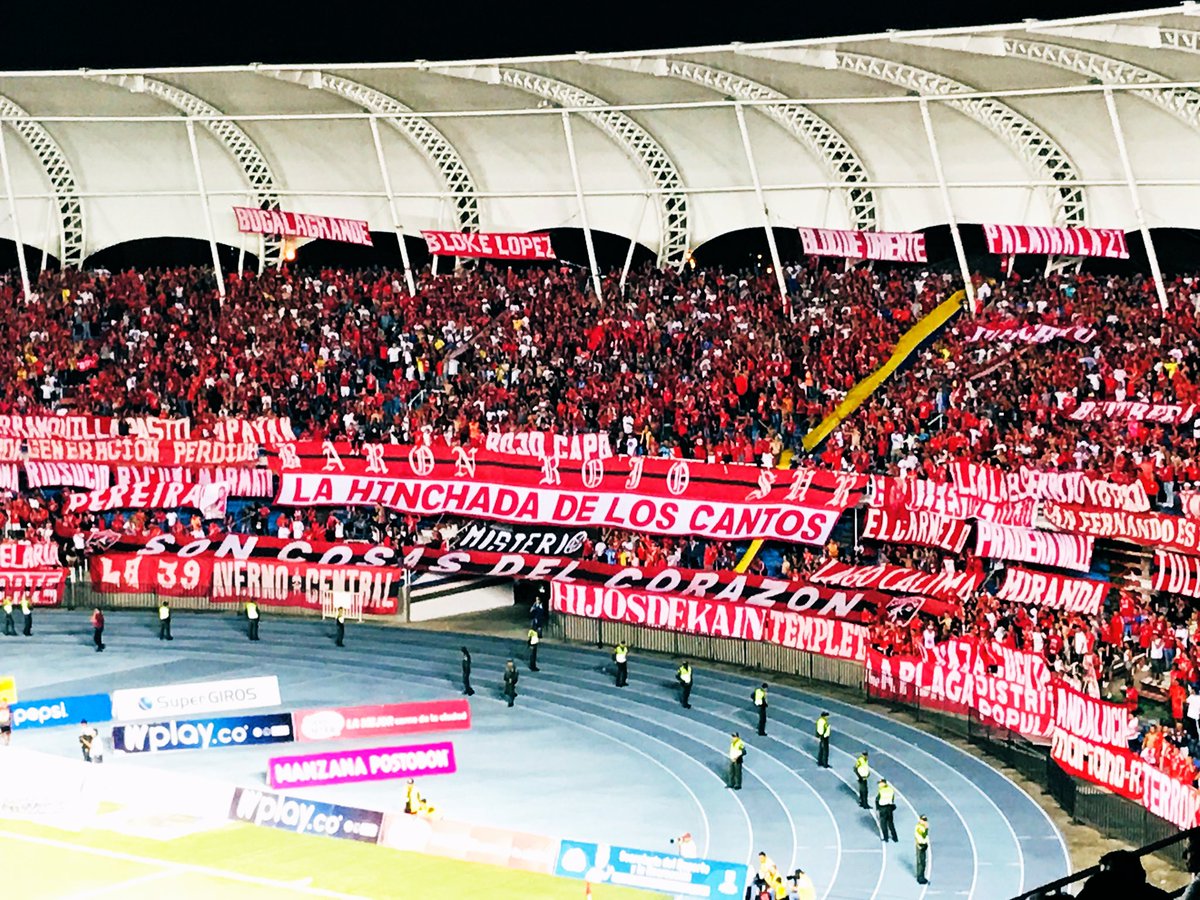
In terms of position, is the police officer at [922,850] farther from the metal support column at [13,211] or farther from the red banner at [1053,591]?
the metal support column at [13,211]

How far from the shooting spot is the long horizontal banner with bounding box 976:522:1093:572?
32.6 meters

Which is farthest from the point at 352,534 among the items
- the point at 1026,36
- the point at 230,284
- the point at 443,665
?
the point at 1026,36

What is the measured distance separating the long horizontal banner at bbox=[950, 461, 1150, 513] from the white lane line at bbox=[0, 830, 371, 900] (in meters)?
15.3

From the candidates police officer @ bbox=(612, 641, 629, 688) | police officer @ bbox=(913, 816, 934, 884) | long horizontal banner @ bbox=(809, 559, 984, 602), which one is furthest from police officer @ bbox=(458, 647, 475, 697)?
police officer @ bbox=(913, 816, 934, 884)

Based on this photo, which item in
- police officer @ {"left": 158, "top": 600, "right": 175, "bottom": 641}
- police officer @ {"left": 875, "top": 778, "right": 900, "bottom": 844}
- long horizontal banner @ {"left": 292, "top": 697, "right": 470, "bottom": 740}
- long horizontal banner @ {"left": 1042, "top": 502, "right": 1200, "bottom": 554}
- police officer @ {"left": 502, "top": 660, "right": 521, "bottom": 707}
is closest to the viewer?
police officer @ {"left": 875, "top": 778, "right": 900, "bottom": 844}

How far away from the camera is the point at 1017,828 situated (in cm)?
2662

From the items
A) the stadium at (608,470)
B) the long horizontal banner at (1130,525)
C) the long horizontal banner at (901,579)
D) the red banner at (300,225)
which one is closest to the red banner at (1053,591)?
the stadium at (608,470)

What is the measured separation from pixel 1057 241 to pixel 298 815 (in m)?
23.8

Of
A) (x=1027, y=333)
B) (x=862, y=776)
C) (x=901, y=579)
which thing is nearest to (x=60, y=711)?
(x=862, y=776)

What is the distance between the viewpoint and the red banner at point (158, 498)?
44.2 meters

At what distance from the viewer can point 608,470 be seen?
40.1m

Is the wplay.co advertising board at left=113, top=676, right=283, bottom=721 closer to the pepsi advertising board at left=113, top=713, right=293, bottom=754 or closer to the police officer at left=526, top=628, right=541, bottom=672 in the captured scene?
the pepsi advertising board at left=113, top=713, right=293, bottom=754

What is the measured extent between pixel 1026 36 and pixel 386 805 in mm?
19685

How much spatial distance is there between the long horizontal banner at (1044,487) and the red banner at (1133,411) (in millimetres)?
2920
